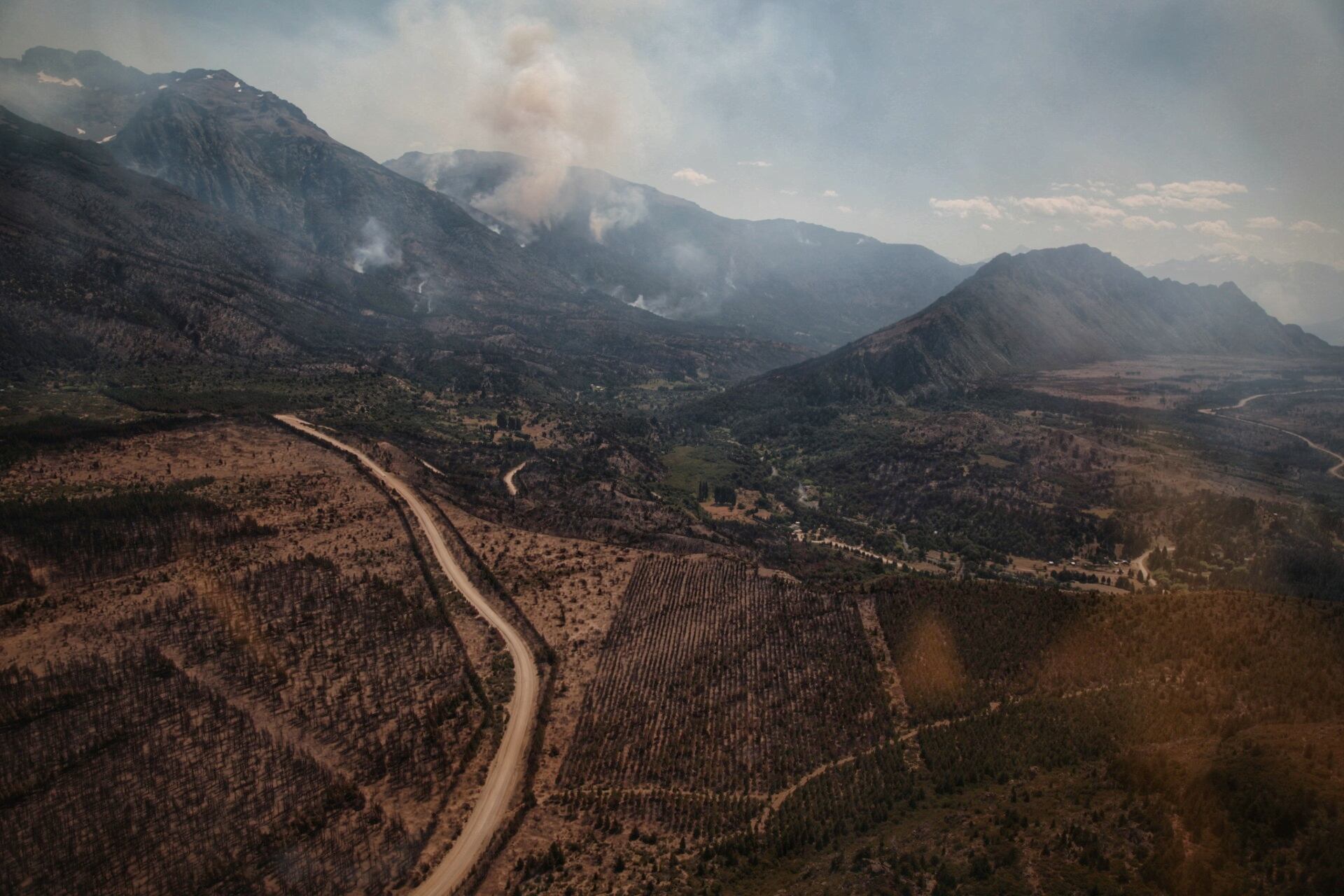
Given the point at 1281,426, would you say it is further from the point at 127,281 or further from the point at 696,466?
the point at 127,281

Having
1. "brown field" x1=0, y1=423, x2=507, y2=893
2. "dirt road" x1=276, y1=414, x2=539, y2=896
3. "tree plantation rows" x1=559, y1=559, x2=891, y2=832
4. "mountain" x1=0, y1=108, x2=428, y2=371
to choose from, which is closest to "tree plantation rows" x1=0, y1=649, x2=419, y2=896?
"brown field" x1=0, y1=423, x2=507, y2=893

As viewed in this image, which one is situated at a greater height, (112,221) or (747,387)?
(112,221)

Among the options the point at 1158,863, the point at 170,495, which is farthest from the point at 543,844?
the point at 170,495

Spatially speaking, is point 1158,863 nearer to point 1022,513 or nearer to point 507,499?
point 507,499

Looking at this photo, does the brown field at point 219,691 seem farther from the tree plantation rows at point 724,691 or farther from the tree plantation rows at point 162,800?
the tree plantation rows at point 724,691

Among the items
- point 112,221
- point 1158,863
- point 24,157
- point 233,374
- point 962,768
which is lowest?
point 962,768

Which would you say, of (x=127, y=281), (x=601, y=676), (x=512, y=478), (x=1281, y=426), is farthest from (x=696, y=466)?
(x=1281, y=426)
